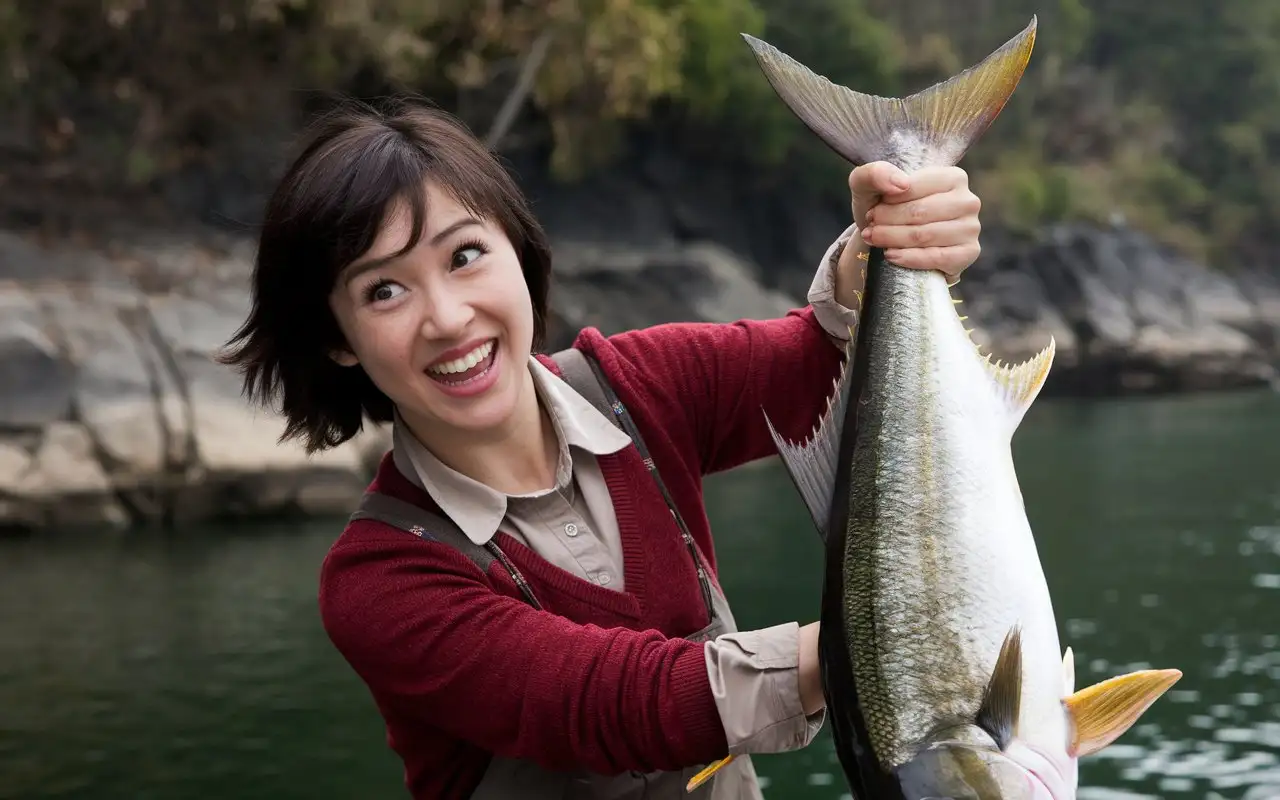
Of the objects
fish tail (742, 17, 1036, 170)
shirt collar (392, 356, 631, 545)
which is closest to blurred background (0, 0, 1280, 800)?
shirt collar (392, 356, 631, 545)

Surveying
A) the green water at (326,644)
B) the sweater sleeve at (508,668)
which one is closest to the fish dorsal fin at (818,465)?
the sweater sleeve at (508,668)

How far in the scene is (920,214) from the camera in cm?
210

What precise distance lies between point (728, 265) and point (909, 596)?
25.3 m

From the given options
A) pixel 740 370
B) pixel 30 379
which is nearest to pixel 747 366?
pixel 740 370

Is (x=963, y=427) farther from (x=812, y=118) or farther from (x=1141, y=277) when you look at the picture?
(x=1141, y=277)

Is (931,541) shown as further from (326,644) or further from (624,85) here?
(624,85)

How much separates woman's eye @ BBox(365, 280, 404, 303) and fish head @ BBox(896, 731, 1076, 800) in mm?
1044

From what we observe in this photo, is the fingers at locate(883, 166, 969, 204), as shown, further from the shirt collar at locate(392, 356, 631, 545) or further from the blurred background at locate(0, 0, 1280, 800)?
the blurred background at locate(0, 0, 1280, 800)

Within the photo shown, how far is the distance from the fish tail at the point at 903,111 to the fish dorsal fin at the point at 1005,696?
0.78 m

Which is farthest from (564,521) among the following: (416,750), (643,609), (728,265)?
(728,265)

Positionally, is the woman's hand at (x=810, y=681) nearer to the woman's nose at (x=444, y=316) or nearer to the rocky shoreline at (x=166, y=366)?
the woman's nose at (x=444, y=316)

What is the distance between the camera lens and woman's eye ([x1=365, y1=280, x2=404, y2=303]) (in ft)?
7.08

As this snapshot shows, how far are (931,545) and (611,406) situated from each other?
0.69 m

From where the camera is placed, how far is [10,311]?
53.1ft
